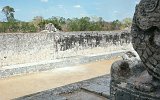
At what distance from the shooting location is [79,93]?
192 inches

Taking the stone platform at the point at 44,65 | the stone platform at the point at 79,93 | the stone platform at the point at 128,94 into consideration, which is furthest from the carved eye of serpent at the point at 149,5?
the stone platform at the point at 44,65

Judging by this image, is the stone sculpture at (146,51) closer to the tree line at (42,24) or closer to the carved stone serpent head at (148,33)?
the carved stone serpent head at (148,33)

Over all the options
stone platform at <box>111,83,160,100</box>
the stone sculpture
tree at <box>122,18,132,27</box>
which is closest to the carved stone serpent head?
the stone sculpture

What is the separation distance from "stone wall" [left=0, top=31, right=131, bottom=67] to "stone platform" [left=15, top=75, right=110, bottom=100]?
6160 millimetres

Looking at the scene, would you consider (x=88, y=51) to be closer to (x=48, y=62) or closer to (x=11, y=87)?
(x=48, y=62)

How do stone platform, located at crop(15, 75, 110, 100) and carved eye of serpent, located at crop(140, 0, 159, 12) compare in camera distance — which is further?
stone platform, located at crop(15, 75, 110, 100)

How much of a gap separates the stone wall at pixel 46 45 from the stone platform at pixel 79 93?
6.16m

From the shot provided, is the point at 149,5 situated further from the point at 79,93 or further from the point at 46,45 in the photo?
the point at 46,45

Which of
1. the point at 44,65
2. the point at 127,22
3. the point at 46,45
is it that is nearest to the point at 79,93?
the point at 44,65

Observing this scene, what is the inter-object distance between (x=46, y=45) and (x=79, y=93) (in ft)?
24.8

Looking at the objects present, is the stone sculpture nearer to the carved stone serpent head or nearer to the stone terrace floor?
the carved stone serpent head

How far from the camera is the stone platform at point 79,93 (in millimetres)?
4583

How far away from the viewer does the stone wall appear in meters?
10.8

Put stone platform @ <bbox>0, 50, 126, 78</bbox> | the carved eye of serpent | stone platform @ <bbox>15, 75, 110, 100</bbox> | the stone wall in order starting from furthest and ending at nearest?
the stone wall < stone platform @ <bbox>0, 50, 126, 78</bbox> < stone platform @ <bbox>15, 75, 110, 100</bbox> < the carved eye of serpent
